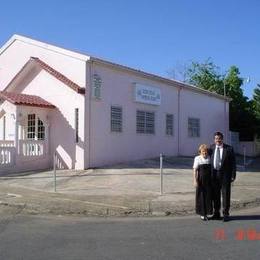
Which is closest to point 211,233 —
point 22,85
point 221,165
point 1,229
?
point 221,165

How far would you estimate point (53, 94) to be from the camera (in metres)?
22.7

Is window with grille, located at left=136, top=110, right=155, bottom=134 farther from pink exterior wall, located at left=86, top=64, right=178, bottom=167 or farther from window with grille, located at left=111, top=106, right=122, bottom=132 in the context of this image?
window with grille, located at left=111, top=106, right=122, bottom=132

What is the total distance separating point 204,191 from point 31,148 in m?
12.3

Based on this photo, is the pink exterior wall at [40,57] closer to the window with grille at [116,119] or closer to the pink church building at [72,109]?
the pink church building at [72,109]

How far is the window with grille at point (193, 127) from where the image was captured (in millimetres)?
30969

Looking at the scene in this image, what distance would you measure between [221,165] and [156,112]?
52.6 feet

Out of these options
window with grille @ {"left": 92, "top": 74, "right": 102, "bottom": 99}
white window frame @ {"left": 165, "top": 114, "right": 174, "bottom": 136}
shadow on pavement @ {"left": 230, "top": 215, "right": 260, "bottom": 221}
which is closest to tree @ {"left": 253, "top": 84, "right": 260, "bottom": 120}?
white window frame @ {"left": 165, "top": 114, "right": 174, "bottom": 136}

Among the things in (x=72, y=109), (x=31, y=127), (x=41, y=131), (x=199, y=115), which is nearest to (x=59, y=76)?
(x=72, y=109)

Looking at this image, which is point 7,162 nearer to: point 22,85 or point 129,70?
point 22,85

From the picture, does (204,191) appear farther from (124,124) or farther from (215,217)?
(124,124)

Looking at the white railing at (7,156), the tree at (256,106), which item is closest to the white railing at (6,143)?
the white railing at (7,156)

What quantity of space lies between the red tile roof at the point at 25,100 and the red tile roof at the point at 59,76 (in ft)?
4.00

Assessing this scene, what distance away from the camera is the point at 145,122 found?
2612 cm

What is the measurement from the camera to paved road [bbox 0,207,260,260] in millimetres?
7656
